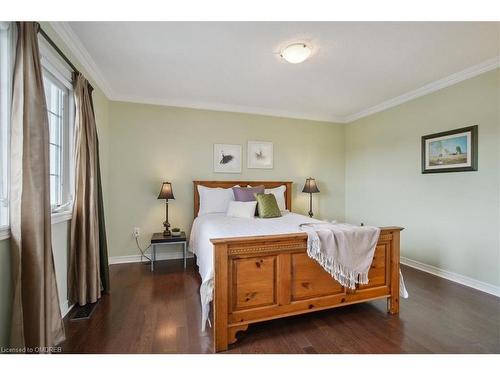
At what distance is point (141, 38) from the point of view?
2.05m

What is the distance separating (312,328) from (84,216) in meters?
2.23

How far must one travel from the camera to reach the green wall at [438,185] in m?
2.49

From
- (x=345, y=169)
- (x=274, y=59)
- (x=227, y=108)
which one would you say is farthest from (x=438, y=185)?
(x=227, y=108)

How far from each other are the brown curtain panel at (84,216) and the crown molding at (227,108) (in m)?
1.18

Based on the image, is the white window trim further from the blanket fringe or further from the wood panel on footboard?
the blanket fringe

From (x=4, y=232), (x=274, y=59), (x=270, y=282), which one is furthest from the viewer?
(x=274, y=59)

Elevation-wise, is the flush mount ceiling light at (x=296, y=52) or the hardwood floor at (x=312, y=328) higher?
the flush mount ceiling light at (x=296, y=52)

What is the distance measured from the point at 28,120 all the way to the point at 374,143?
4.30 m

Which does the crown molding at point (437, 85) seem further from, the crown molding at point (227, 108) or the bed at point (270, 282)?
the bed at point (270, 282)

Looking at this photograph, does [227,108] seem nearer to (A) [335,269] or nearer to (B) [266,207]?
(B) [266,207]

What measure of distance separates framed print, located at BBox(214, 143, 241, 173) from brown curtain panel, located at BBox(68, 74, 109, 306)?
1.81 meters

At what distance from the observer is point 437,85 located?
2.93m

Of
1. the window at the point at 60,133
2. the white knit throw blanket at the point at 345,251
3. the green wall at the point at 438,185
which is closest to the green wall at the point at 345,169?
the green wall at the point at 438,185
